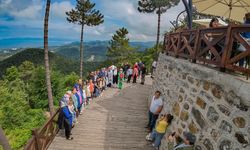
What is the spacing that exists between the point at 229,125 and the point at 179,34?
475 centimetres

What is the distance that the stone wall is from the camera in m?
4.38

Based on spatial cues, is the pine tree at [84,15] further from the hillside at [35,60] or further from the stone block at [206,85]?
the hillside at [35,60]

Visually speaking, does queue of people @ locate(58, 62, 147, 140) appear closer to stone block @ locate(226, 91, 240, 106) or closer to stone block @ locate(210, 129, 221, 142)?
stone block @ locate(210, 129, 221, 142)

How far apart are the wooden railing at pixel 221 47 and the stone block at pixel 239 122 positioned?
2.82 ft

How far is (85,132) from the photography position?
9.90 metres

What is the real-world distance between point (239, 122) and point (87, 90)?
30.1ft

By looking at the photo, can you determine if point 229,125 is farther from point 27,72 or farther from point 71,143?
point 27,72

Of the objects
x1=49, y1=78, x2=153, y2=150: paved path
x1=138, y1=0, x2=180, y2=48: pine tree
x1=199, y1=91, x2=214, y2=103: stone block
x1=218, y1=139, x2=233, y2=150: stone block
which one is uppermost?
x1=138, y1=0, x2=180, y2=48: pine tree

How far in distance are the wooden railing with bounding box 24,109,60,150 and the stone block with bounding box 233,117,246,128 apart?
17.0ft

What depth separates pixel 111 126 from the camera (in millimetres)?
10727

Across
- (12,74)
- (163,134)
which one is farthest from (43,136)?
(12,74)

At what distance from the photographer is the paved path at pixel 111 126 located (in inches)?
354

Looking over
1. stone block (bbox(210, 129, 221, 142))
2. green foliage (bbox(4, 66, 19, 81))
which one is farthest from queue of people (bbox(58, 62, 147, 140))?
green foliage (bbox(4, 66, 19, 81))

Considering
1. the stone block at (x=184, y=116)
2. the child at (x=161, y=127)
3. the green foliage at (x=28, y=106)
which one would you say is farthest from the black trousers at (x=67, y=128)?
the green foliage at (x=28, y=106)
